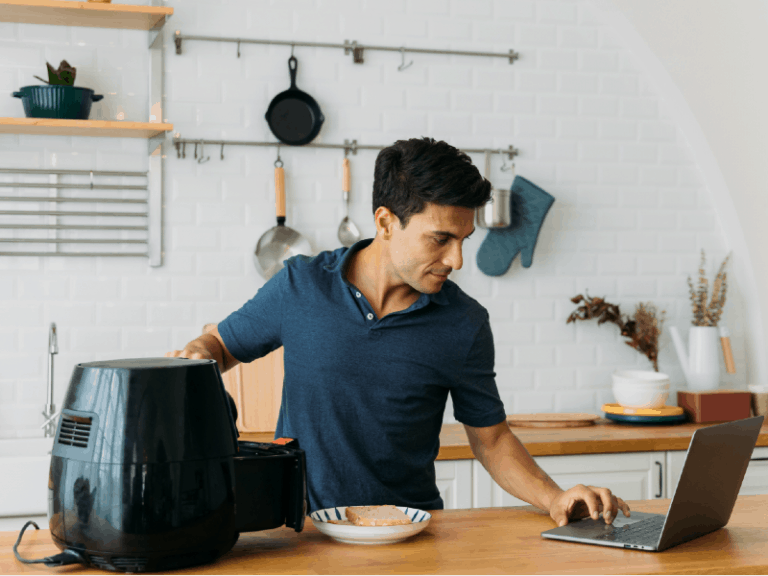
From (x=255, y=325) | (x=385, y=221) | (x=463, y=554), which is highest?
(x=385, y=221)

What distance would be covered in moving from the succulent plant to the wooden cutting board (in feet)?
6.78

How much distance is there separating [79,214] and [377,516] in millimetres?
2052

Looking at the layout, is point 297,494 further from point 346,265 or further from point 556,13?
point 556,13

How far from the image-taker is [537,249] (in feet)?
11.7

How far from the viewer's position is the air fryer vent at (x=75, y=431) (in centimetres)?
125

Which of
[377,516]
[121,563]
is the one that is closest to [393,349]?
[377,516]

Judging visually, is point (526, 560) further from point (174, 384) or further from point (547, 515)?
point (174, 384)

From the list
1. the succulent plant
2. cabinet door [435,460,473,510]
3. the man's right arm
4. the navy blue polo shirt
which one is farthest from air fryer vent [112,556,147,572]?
the succulent plant

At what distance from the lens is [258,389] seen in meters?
3.12

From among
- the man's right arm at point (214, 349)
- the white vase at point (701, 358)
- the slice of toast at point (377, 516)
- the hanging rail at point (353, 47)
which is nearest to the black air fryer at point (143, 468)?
the slice of toast at point (377, 516)

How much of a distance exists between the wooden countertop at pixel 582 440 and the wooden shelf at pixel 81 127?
1143mm

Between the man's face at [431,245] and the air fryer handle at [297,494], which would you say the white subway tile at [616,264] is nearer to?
the man's face at [431,245]

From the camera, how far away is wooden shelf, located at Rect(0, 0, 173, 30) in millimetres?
2887

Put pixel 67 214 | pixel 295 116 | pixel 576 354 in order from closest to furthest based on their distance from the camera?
pixel 67 214, pixel 295 116, pixel 576 354
